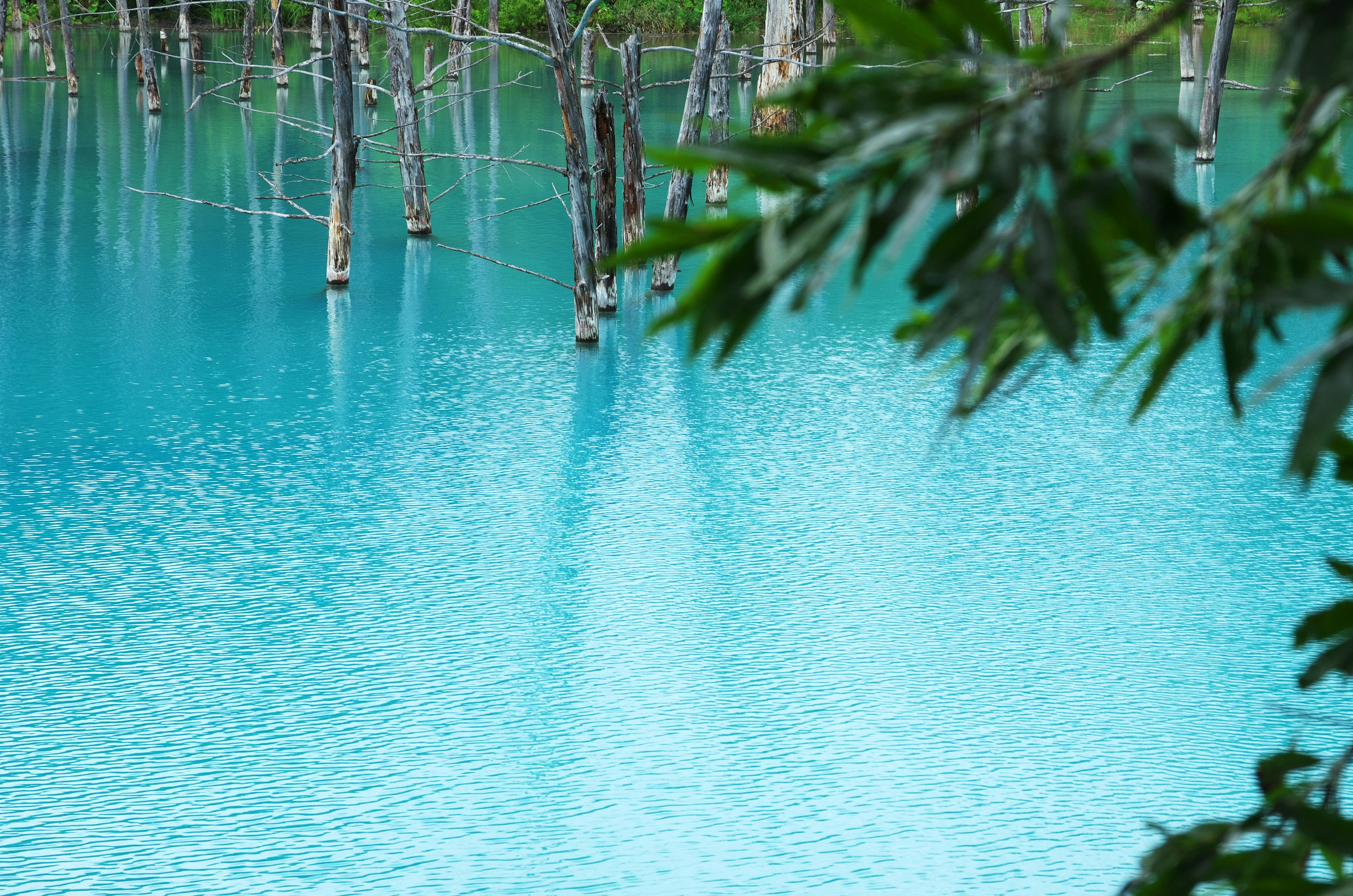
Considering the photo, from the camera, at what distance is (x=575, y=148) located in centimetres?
702

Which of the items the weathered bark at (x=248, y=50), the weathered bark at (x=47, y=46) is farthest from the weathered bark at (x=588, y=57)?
the weathered bark at (x=47, y=46)

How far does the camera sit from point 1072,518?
18.2 ft

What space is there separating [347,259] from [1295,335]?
234 inches

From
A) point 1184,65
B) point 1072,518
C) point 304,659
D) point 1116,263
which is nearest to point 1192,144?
point 1116,263

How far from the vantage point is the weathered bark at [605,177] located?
787 cm


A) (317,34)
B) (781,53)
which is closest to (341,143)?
(781,53)

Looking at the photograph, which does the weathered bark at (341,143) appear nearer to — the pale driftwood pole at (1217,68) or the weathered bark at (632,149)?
the weathered bark at (632,149)

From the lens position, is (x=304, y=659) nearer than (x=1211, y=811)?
No

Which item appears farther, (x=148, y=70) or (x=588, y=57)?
(x=588, y=57)

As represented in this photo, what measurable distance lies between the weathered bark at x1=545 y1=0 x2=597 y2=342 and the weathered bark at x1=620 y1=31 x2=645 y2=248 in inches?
27.1

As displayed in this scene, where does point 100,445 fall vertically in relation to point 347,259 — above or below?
below

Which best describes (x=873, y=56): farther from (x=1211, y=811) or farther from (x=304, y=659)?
(x=304, y=659)

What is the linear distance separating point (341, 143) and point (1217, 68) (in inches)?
326

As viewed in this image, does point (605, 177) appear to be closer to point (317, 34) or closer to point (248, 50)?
point (248, 50)
